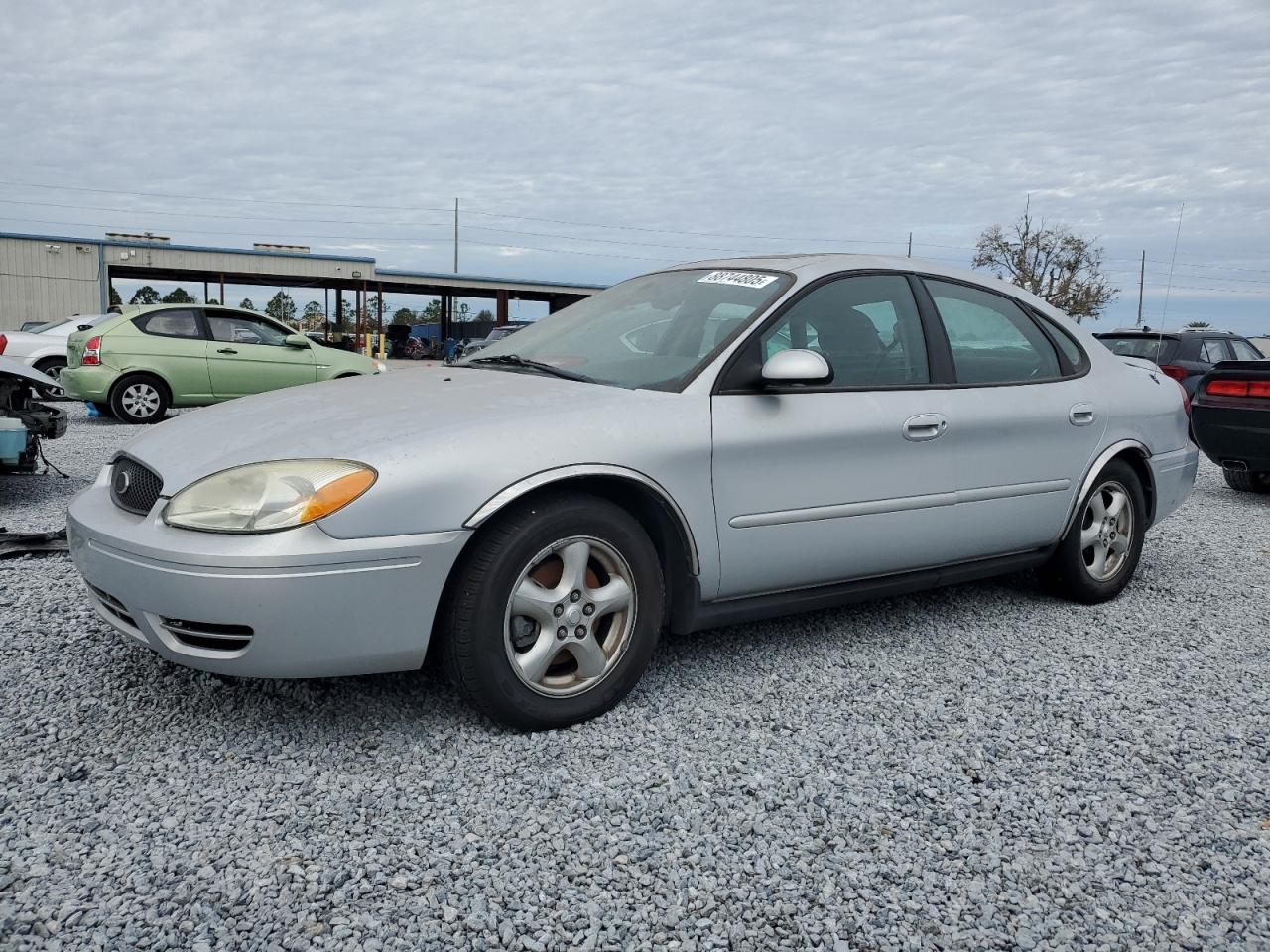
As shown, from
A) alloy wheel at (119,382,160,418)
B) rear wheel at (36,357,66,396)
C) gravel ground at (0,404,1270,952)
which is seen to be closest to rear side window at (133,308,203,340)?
alloy wheel at (119,382,160,418)

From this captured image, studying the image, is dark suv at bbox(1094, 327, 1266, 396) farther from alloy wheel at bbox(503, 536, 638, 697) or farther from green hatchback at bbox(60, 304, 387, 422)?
alloy wheel at bbox(503, 536, 638, 697)

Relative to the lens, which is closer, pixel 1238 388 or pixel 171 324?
pixel 1238 388

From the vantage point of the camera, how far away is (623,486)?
305 cm

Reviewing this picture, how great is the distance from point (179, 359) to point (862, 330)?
9.98 meters

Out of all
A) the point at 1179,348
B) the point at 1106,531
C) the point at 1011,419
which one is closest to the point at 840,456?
the point at 1011,419

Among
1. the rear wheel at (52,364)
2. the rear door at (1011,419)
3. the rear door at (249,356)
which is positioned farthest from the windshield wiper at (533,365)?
the rear wheel at (52,364)

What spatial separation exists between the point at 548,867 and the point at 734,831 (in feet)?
1.57

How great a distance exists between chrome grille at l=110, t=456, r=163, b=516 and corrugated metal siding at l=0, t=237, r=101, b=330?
36334mm

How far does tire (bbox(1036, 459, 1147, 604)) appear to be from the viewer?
4.39m

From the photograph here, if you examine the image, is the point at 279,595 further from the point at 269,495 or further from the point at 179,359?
the point at 179,359

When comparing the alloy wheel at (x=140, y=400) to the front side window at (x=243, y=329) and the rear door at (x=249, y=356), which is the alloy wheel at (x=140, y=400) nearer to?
the rear door at (x=249, y=356)

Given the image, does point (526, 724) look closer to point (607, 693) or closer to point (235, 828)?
point (607, 693)

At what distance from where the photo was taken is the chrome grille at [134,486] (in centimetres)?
286

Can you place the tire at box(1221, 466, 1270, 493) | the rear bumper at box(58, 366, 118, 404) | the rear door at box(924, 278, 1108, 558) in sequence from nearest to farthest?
the rear door at box(924, 278, 1108, 558) < the tire at box(1221, 466, 1270, 493) < the rear bumper at box(58, 366, 118, 404)
